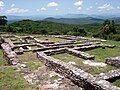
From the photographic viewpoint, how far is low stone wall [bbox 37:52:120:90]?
9633mm

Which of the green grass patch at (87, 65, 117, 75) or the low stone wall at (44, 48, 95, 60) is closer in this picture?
the green grass patch at (87, 65, 117, 75)

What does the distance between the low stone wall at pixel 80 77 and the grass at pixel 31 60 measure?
46.7 inches

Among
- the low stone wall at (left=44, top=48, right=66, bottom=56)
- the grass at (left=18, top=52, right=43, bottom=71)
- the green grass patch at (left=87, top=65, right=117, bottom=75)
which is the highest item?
the green grass patch at (left=87, top=65, right=117, bottom=75)

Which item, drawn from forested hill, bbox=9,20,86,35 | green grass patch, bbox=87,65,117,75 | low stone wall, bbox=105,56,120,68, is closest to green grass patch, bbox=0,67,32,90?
green grass patch, bbox=87,65,117,75

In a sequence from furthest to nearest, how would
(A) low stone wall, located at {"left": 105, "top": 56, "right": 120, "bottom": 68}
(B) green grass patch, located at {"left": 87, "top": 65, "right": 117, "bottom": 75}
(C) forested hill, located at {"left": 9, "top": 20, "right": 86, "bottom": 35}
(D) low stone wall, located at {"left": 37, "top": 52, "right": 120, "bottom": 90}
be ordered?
(C) forested hill, located at {"left": 9, "top": 20, "right": 86, "bottom": 35} < (A) low stone wall, located at {"left": 105, "top": 56, "right": 120, "bottom": 68} < (B) green grass patch, located at {"left": 87, "top": 65, "right": 117, "bottom": 75} < (D) low stone wall, located at {"left": 37, "top": 52, "right": 120, "bottom": 90}

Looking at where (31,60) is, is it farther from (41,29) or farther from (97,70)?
(41,29)

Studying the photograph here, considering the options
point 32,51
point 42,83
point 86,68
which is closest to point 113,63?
point 86,68

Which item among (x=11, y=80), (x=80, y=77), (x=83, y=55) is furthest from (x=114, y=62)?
(x=11, y=80)

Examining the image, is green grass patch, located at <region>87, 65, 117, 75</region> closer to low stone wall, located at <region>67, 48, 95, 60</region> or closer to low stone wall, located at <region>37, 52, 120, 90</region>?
low stone wall, located at <region>37, 52, 120, 90</region>

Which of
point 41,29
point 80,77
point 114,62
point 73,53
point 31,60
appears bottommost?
point 41,29

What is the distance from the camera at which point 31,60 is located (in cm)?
1769

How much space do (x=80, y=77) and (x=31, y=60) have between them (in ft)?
24.9

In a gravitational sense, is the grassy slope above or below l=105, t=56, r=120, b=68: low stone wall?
below

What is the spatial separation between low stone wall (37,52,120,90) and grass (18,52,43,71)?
1.18m
